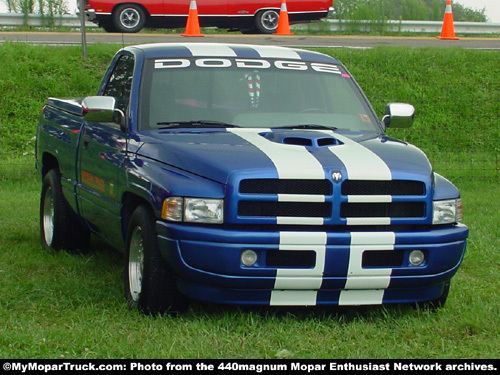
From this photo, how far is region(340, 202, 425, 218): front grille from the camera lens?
542 cm

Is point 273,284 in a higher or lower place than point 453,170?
higher

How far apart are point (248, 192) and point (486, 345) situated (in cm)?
153

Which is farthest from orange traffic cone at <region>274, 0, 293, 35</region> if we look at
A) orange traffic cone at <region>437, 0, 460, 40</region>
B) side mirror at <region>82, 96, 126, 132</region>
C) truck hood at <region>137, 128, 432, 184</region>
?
truck hood at <region>137, 128, 432, 184</region>

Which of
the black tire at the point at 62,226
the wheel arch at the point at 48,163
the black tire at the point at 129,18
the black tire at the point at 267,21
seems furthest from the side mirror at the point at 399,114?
the black tire at the point at 267,21

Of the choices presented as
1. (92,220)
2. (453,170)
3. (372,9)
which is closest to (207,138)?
(92,220)

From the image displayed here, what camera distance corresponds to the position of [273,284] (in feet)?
17.5

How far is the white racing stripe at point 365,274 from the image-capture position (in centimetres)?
536

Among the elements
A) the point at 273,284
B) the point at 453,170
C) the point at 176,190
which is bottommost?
the point at 453,170

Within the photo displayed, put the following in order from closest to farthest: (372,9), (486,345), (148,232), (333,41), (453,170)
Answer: (486,345) < (148,232) < (453,170) < (333,41) < (372,9)

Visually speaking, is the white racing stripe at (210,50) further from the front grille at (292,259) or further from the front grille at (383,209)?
the front grille at (292,259)

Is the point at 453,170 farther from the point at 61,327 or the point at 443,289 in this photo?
the point at 61,327

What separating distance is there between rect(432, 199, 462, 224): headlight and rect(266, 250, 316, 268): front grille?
83 cm

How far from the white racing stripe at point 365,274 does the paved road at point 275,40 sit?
13971 mm

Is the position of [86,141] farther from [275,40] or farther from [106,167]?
[275,40]
